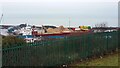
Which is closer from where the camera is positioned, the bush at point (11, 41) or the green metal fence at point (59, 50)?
the green metal fence at point (59, 50)

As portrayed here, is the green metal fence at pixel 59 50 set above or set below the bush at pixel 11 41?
below

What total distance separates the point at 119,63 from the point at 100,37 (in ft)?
8.88

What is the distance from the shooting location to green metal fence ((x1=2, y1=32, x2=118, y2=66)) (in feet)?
29.8

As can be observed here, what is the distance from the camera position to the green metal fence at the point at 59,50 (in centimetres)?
909

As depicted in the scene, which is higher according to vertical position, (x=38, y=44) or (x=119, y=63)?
(x=38, y=44)

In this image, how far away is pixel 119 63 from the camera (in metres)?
13.1

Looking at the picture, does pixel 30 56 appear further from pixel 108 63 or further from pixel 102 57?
pixel 102 57

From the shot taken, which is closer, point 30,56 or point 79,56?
point 30,56

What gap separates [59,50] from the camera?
Result: 11.6 m

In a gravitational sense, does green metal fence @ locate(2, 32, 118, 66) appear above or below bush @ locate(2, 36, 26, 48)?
below

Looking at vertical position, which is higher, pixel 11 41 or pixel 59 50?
pixel 11 41

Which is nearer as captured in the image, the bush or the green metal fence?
the green metal fence

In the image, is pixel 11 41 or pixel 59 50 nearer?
pixel 11 41

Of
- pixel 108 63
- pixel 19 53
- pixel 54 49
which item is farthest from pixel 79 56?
pixel 19 53
